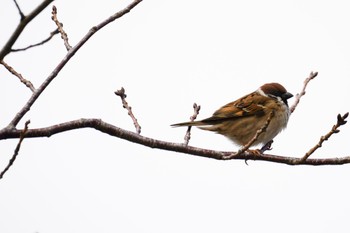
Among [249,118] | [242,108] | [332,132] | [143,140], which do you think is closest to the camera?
[143,140]

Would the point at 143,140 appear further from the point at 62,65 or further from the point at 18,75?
the point at 18,75

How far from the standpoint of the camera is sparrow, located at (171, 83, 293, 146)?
6.59m

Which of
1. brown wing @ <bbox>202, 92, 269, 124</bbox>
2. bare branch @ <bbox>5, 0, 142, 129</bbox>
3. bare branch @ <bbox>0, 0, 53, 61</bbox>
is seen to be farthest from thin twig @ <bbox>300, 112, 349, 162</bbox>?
brown wing @ <bbox>202, 92, 269, 124</bbox>

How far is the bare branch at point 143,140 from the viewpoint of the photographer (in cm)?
302

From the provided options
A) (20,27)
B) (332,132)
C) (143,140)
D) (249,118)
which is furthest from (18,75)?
(249,118)

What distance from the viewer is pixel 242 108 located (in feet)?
23.3

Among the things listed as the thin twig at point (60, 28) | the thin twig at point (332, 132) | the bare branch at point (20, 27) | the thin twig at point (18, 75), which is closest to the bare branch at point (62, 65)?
the thin twig at point (18, 75)

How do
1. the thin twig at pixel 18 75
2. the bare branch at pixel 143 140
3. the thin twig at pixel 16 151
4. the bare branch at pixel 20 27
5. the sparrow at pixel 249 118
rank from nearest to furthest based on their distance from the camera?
the bare branch at pixel 20 27, the thin twig at pixel 16 151, the bare branch at pixel 143 140, the thin twig at pixel 18 75, the sparrow at pixel 249 118

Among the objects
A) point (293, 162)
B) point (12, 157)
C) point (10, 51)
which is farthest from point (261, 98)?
point (10, 51)

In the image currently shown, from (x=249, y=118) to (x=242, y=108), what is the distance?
21 centimetres

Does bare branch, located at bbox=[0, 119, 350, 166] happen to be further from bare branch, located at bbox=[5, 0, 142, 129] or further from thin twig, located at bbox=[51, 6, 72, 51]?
thin twig, located at bbox=[51, 6, 72, 51]

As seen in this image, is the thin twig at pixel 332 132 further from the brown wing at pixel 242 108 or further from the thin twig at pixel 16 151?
the brown wing at pixel 242 108

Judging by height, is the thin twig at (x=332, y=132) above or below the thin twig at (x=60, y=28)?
below

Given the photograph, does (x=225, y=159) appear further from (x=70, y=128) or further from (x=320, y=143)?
(x=70, y=128)
